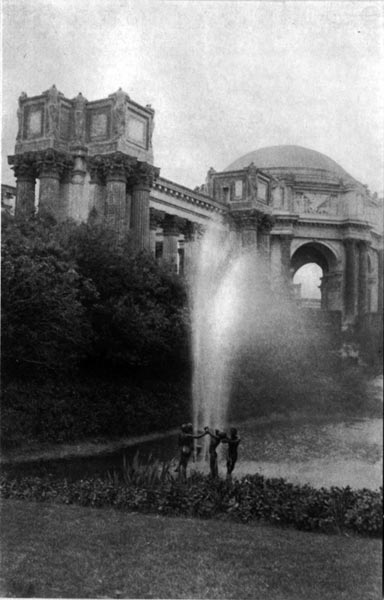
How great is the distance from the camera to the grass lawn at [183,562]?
8500mm

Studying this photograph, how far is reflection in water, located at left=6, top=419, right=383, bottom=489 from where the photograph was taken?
1278 cm

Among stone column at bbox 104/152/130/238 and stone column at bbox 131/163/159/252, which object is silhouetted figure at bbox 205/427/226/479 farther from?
stone column at bbox 131/163/159/252

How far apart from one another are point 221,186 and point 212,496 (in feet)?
96.4

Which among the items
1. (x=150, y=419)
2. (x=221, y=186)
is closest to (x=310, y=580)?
(x=150, y=419)

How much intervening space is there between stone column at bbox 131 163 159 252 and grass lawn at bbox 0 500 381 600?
1747cm

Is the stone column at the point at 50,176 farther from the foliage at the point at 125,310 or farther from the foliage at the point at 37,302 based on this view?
the foliage at the point at 37,302

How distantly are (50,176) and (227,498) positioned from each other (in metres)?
17.3

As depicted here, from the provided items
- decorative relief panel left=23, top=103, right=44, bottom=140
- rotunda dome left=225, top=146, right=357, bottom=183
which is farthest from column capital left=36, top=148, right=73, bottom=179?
rotunda dome left=225, top=146, right=357, bottom=183

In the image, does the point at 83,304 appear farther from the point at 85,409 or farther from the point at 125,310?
the point at 85,409

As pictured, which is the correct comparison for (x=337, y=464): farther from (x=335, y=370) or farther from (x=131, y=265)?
(x=131, y=265)

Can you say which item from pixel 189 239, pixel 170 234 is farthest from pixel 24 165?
pixel 189 239

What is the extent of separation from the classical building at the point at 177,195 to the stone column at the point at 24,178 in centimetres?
4

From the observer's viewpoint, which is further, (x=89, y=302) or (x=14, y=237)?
(x=89, y=302)

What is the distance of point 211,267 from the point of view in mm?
25266
